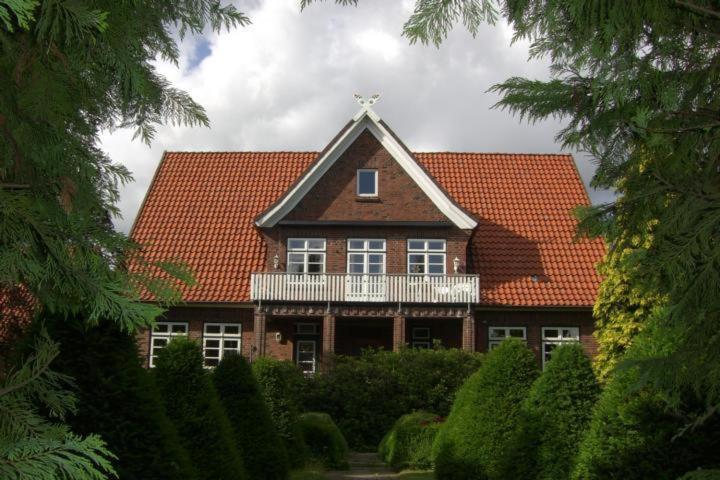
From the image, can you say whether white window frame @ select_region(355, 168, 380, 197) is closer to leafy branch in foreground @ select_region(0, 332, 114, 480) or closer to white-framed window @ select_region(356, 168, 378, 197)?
white-framed window @ select_region(356, 168, 378, 197)

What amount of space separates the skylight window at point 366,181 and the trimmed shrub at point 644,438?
2058 cm

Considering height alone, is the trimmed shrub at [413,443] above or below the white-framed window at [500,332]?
below

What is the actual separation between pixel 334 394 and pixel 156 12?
19.9 metres

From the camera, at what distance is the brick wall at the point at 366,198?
28719 millimetres

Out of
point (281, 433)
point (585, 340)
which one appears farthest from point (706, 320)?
point (585, 340)

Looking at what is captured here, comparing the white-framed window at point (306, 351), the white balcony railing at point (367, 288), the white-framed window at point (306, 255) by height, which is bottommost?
the white-framed window at point (306, 351)

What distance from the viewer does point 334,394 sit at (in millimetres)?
24938

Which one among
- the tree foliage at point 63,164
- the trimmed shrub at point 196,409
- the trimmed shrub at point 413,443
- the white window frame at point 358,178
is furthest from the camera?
the white window frame at point 358,178

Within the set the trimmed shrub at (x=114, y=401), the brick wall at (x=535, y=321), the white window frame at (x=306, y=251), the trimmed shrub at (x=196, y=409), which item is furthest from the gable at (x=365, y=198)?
the trimmed shrub at (x=114, y=401)

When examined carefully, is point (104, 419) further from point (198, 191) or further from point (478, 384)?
point (198, 191)

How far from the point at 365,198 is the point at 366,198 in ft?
0.11

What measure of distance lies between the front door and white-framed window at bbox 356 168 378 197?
5.58 ft

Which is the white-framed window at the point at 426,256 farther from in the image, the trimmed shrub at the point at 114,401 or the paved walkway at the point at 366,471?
the trimmed shrub at the point at 114,401

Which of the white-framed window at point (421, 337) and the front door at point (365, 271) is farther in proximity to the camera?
the white-framed window at point (421, 337)
